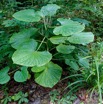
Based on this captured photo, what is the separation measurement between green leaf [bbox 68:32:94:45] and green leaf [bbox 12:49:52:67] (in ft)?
0.94

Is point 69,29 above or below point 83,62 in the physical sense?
above

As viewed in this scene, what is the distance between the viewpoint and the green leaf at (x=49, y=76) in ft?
6.47

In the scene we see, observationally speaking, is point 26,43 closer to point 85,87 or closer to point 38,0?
point 85,87

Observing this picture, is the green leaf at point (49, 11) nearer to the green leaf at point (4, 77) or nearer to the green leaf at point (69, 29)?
the green leaf at point (69, 29)

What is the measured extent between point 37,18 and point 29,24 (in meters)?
0.64

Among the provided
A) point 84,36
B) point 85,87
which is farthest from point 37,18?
point 85,87

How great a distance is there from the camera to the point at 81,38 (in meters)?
2.07

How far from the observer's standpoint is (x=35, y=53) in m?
1.98

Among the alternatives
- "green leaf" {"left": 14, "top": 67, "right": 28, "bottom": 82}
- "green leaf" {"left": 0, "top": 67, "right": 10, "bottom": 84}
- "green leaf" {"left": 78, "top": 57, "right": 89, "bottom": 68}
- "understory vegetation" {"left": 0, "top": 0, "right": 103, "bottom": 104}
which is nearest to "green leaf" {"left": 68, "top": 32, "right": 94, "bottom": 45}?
"understory vegetation" {"left": 0, "top": 0, "right": 103, "bottom": 104}

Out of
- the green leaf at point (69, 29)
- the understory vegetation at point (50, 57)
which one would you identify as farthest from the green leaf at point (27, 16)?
the green leaf at point (69, 29)

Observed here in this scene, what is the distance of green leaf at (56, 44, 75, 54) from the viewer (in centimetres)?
208

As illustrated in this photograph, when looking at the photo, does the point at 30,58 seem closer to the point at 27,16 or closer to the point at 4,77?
the point at 4,77

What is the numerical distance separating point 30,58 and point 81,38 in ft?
1.71

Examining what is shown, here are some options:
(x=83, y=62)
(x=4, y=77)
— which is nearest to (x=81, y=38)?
(x=83, y=62)
